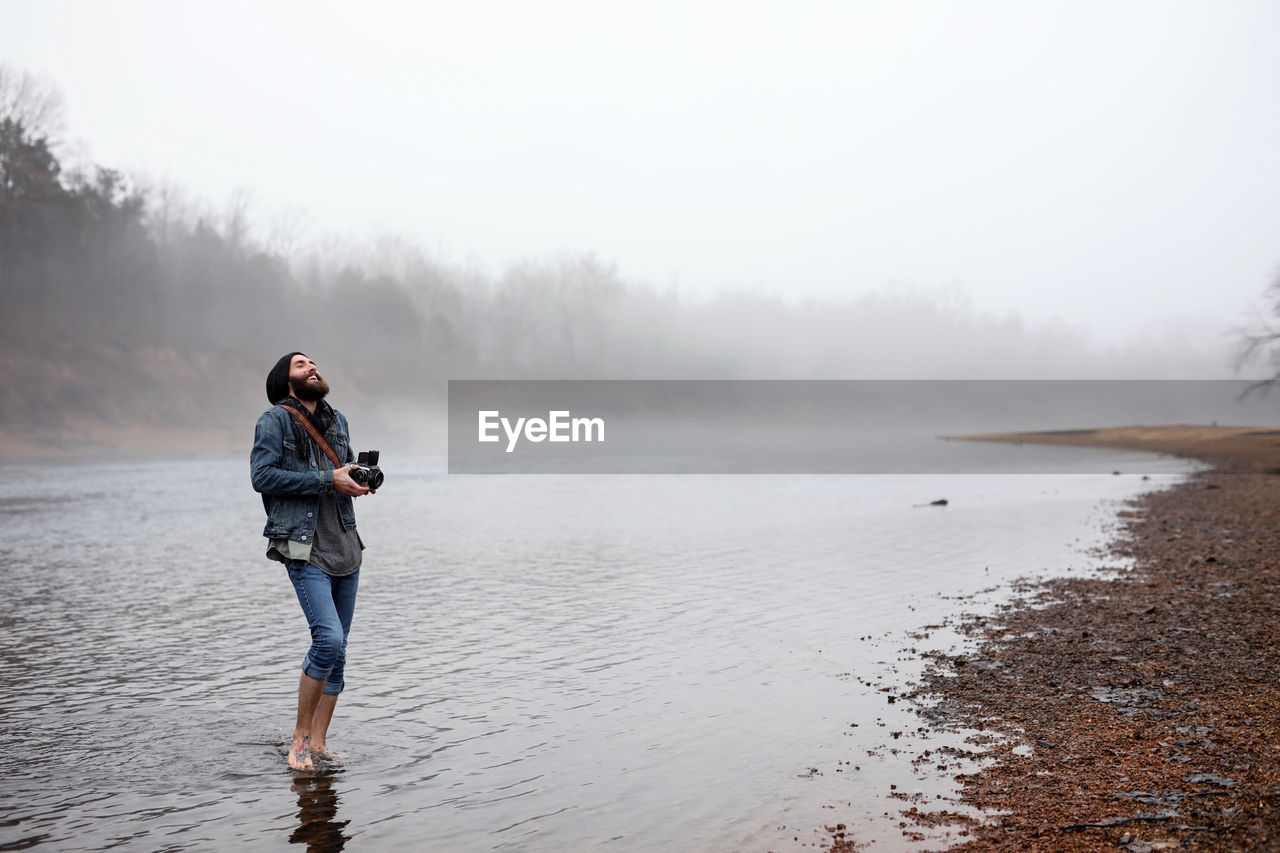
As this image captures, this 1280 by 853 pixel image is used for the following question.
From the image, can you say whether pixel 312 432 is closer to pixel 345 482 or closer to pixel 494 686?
pixel 345 482

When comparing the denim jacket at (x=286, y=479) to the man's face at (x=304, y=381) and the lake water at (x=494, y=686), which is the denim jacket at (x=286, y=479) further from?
the lake water at (x=494, y=686)

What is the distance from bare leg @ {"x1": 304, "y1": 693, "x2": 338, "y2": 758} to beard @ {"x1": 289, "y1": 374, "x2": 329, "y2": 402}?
2.07 m

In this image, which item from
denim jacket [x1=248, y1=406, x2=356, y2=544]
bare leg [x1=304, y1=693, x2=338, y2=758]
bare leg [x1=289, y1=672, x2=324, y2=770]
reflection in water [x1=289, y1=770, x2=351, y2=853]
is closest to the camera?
reflection in water [x1=289, y1=770, x2=351, y2=853]

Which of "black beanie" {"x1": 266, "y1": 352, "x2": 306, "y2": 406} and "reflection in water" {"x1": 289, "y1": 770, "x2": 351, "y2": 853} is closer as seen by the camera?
"reflection in water" {"x1": 289, "y1": 770, "x2": 351, "y2": 853}

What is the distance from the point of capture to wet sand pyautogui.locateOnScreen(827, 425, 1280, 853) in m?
5.25

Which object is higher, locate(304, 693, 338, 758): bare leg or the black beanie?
the black beanie

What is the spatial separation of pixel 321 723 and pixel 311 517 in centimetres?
154

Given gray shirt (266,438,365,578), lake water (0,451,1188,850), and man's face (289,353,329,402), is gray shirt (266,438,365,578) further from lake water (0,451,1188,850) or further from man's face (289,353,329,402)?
lake water (0,451,1188,850)

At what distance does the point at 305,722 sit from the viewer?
6789 millimetres

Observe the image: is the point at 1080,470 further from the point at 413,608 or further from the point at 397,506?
the point at 413,608

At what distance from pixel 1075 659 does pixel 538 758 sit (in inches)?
203

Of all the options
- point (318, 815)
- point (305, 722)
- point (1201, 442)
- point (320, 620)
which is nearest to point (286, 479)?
point (320, 620)

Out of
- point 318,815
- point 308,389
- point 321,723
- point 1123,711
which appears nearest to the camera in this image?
point 318,815

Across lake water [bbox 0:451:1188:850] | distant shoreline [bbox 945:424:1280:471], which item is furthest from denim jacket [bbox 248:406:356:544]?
distant shoreline [bbox 945:424:1280:471]
